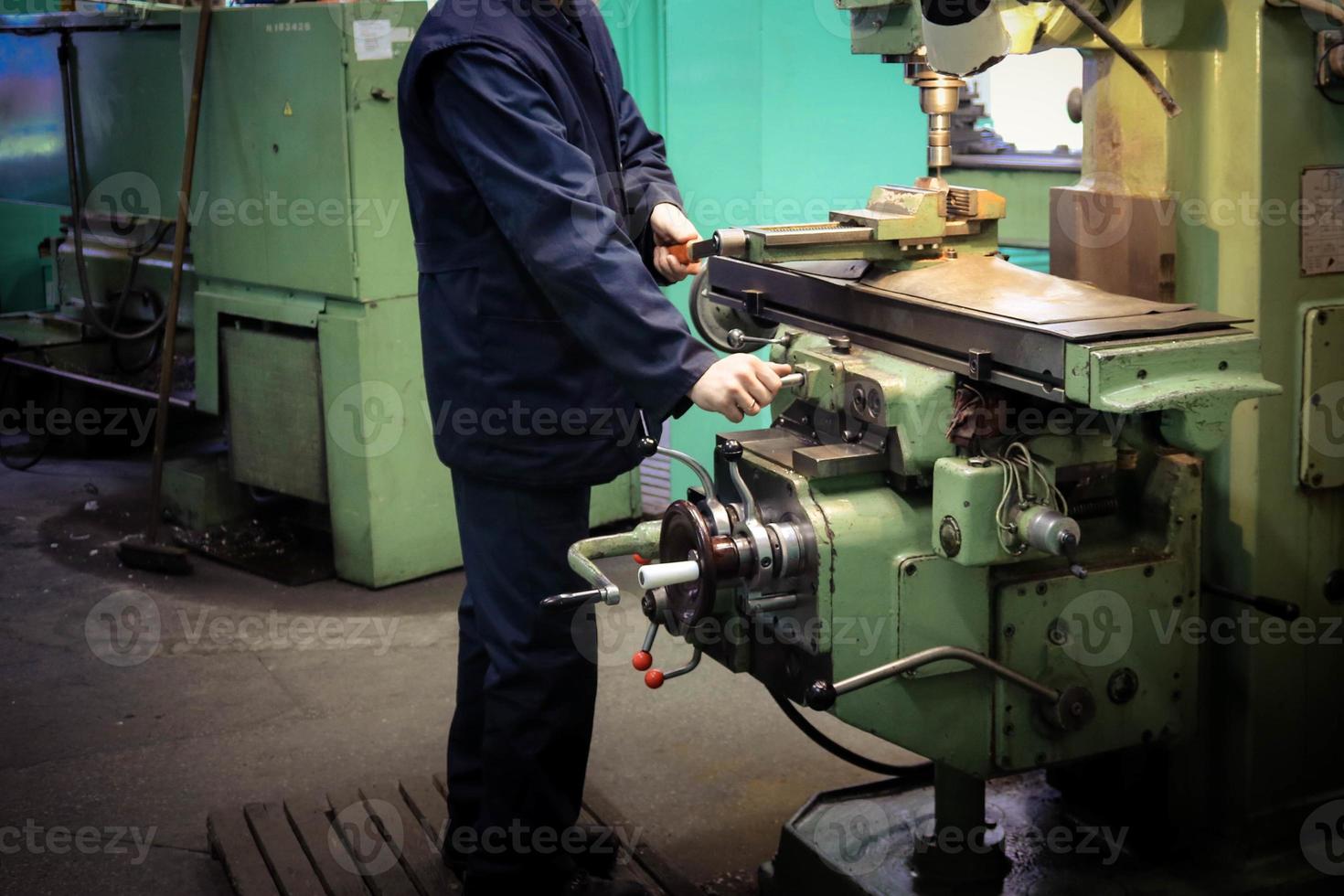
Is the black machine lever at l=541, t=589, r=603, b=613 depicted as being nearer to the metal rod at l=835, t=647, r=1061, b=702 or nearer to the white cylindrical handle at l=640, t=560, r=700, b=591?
the white cylindrical handle at l=640, t=560, r=700, b=591

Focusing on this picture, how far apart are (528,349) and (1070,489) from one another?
639 mm

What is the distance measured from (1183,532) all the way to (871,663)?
381 mm

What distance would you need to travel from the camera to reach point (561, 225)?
160 centimetres

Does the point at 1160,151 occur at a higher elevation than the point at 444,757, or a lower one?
higher

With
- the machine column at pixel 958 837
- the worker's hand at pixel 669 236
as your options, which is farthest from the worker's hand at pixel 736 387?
the machine column at pixel 958 837

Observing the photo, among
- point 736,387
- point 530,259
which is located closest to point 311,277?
point 530,259

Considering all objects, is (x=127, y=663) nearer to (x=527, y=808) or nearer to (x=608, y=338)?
(x=527, y=808)

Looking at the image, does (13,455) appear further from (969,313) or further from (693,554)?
(969,313)

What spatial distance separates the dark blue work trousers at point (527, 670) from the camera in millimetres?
1782

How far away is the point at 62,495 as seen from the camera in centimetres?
397

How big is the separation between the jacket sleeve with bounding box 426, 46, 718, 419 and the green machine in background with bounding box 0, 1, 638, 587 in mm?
1391

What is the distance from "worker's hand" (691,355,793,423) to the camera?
4.96 feet

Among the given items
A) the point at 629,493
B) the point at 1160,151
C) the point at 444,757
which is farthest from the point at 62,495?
the point at 1160,151

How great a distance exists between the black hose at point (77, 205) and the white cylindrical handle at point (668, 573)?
9.04ft
